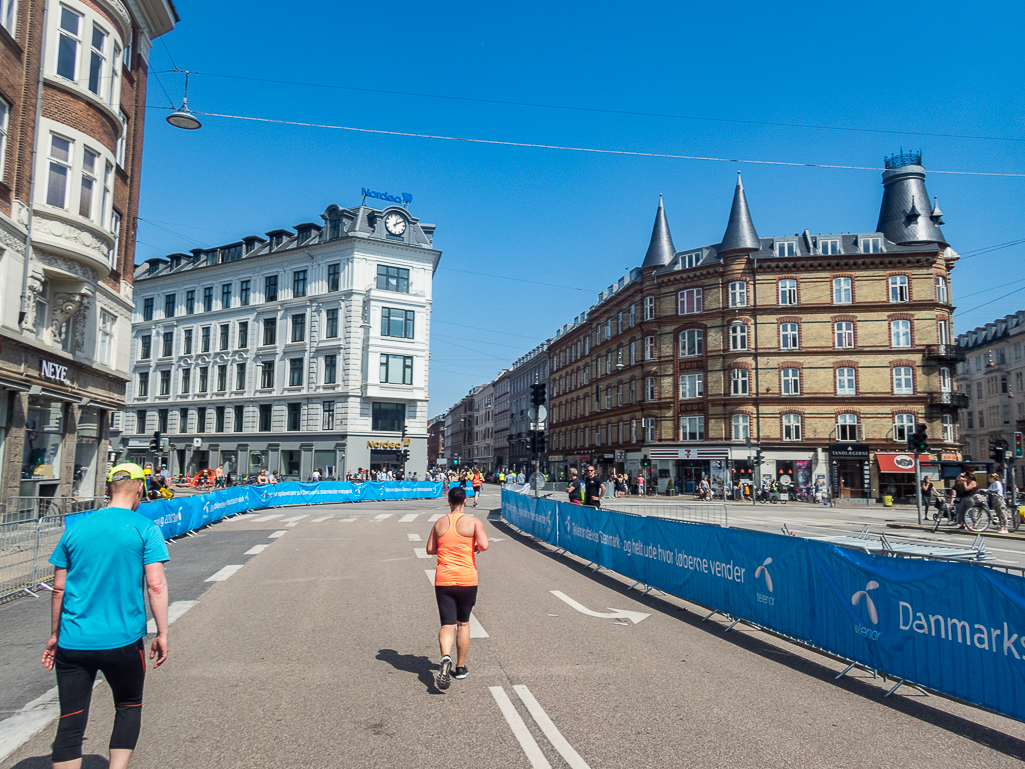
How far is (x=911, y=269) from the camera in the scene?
148ft

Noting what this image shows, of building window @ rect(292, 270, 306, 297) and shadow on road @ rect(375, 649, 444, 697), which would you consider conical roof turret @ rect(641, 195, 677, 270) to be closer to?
building window @ rect(292, 270, 306, 297)

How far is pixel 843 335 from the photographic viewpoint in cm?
4575

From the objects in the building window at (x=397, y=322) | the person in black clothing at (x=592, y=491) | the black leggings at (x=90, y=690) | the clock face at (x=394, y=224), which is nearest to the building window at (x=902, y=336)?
the building window at (x=397, y=322)

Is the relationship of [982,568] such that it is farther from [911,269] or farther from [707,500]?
[911,269]

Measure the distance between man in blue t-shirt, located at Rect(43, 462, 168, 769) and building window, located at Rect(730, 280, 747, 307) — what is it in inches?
1843

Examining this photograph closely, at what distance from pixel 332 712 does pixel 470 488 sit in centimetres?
3652

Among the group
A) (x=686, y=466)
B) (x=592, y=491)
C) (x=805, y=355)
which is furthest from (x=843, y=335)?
(x=592, y=491)

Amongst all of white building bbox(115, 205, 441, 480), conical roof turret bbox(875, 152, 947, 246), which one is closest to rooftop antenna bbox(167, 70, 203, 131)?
white building bbox(115, 205, 441, 480)

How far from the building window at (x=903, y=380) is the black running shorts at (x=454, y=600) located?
45110mm

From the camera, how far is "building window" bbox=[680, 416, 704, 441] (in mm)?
47875

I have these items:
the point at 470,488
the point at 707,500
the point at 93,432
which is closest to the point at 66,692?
the point at 93,432

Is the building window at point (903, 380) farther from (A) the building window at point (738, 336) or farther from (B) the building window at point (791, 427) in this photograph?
(A) the building window at point (738, 336)

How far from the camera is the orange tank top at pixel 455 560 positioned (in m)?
6.25

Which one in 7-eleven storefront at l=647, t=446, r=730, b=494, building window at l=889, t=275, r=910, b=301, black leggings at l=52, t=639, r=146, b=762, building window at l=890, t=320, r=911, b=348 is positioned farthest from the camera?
7-eleven storefront at l=647, t=446, r=730, b=494
